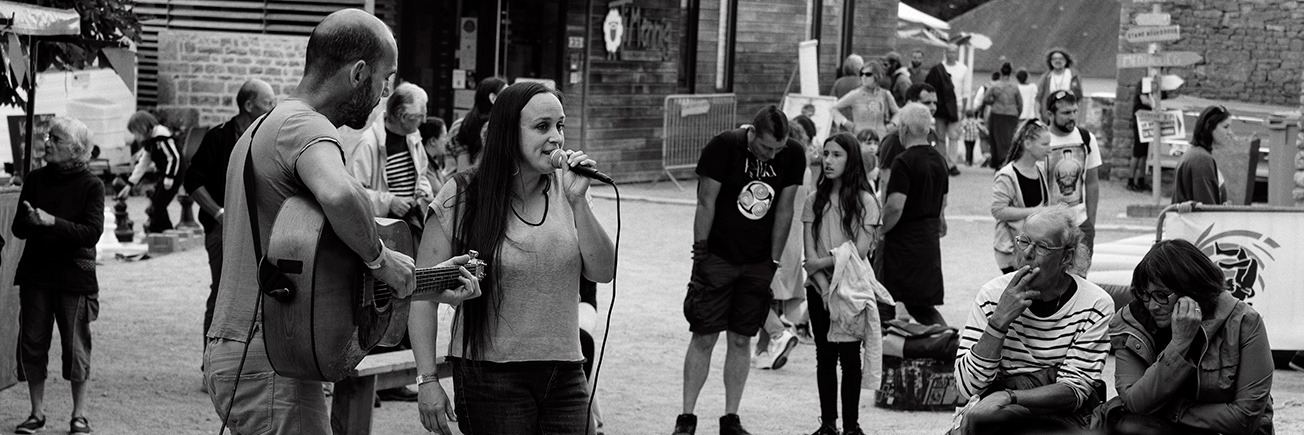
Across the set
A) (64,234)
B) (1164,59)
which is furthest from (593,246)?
(1164,59)

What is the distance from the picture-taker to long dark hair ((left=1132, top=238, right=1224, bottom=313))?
5.11 metres

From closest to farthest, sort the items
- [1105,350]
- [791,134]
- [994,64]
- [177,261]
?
1. [1105,350]
2. [791,134]
3. [177,261]
4. [994,64]

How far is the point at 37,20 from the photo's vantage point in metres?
7.53

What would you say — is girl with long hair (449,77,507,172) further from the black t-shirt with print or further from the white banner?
the white banner

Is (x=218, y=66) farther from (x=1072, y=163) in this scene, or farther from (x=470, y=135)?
(x=1072, y=163)

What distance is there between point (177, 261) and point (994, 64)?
132ft

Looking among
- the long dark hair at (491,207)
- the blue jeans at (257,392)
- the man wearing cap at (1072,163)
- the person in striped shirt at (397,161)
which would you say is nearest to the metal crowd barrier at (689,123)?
the man wearing cap at (1072,163)

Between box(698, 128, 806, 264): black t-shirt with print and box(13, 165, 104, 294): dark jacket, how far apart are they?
9.13ft

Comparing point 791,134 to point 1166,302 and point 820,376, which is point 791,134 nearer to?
point 820,376

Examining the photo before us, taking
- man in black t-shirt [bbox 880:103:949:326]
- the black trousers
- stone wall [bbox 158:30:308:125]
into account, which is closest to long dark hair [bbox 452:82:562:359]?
the black trousers

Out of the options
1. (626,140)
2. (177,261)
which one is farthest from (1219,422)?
(626,140)

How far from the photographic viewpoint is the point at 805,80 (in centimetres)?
2178

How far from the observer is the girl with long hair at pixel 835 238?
23.9 feet

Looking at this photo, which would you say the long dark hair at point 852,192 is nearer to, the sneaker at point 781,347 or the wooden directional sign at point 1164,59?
the sneaker at point 781,347
